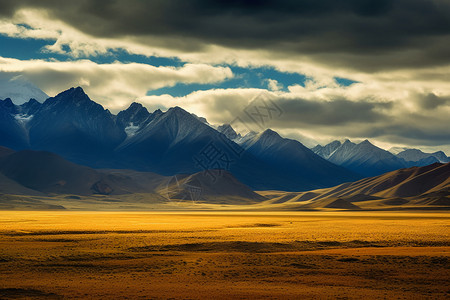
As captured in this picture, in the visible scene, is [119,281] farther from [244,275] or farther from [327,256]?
[327,256]

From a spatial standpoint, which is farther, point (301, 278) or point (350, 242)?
point (350, 242)

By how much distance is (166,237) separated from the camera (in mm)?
72125

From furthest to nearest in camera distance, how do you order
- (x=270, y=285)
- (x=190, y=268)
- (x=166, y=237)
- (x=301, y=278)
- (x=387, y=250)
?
(x=166, y=237), (x=387, y=250), (x=190, y=268), (x=301, y=278), (x=270, y=285)

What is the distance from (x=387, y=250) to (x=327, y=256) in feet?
32.3

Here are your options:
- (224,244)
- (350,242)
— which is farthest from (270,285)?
(350,242)

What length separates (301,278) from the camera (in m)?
44.3

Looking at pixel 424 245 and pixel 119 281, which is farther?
pixel 424 245

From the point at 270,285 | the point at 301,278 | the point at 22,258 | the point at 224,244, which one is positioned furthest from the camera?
the point at 224,244

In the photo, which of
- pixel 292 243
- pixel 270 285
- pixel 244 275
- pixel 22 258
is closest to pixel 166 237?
pixel 292 243

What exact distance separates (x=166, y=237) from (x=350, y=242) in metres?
25.2

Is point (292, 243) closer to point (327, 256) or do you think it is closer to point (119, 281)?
point (327, 256)

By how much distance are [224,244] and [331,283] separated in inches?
958

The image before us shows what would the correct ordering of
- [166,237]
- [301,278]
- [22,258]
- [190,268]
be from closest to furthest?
[301,278] < [190,268] < [22,258] < [166,237]

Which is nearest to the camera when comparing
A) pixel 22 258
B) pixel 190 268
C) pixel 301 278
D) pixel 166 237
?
pixel 301 278
